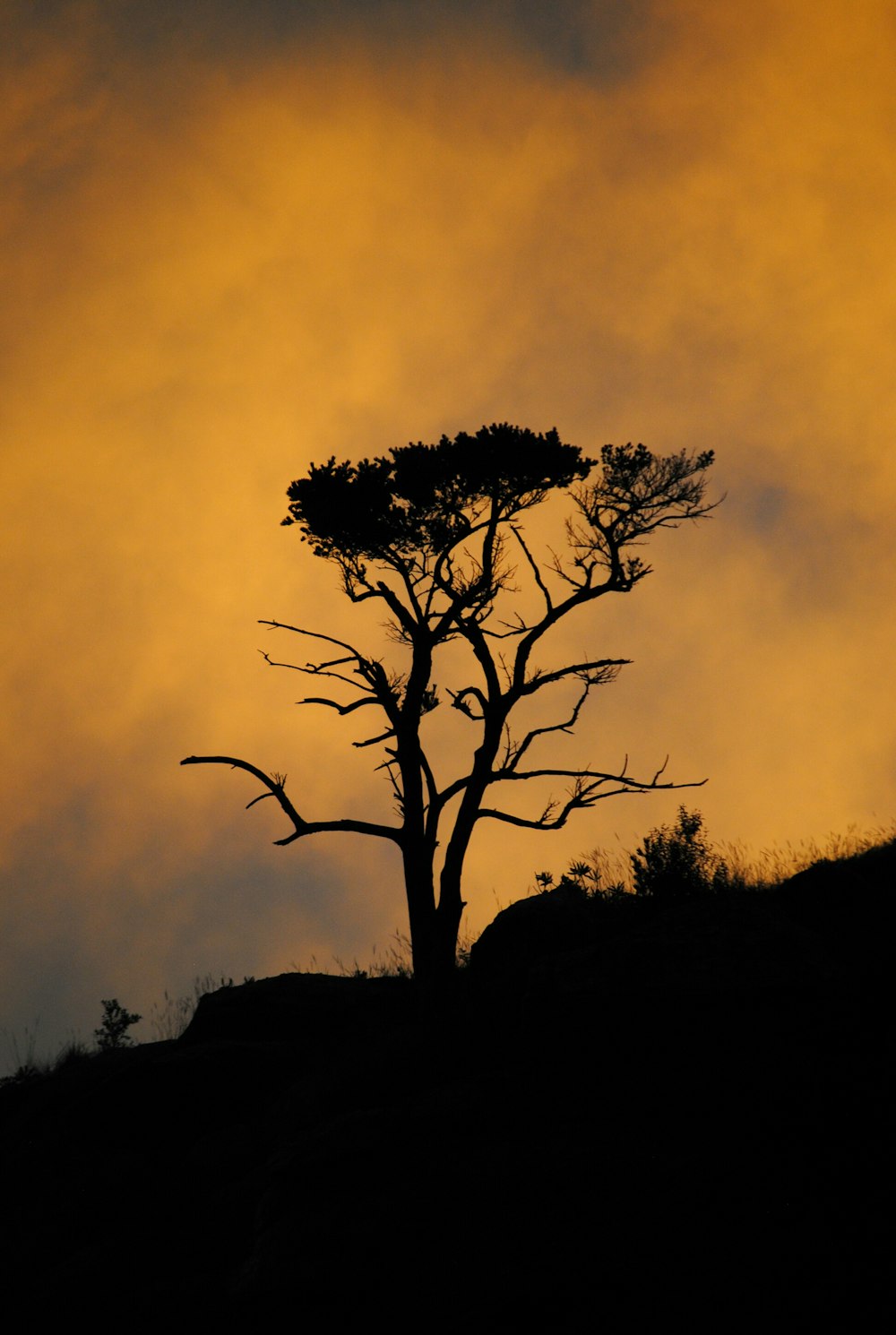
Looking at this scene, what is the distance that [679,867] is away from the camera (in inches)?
717

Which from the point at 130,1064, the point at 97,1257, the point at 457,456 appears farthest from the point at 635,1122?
the point at 457,456

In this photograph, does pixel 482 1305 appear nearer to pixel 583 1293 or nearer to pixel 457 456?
pixel 583 1293

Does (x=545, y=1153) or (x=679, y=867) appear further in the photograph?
(x=679, y=867)

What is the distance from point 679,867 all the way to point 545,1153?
30.2 ft

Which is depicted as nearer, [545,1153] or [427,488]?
[545,1153]

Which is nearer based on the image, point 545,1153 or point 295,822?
point 545,1153

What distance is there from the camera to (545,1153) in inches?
383

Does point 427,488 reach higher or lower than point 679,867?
higher

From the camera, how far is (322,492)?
1822 centimetres

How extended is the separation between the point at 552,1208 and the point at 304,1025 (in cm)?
930

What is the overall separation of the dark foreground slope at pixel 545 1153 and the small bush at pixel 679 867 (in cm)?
315

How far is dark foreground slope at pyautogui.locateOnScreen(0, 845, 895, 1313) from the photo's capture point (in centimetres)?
796

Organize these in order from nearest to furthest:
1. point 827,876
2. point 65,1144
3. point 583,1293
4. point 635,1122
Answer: point 583,1293, point 635,1122, point 827,876, point 65,1144

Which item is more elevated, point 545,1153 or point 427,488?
point 427,488
